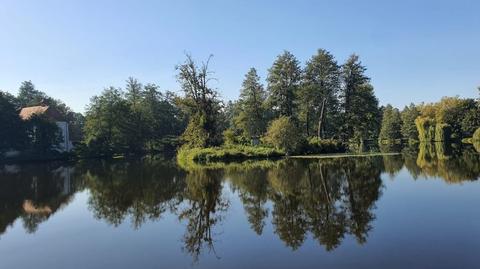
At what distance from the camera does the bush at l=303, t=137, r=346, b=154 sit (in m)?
43.2

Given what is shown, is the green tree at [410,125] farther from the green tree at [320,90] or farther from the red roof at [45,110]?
the red roof at [45,110]

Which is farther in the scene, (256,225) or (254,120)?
(254,120)

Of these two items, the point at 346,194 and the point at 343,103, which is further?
the point at 343,103

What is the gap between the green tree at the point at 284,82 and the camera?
55.0m

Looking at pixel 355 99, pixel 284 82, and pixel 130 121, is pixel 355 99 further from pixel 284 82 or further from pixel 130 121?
pixel 130 121

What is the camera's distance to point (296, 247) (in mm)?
9359

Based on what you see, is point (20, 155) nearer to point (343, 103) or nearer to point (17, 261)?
point (343, 103)

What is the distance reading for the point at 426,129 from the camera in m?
80.2

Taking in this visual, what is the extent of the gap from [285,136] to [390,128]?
57.7 metres

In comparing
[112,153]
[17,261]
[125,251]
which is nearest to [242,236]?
[125,251]

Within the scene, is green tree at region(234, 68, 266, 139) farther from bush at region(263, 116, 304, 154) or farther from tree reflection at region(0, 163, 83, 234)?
tree reflection at region(0, 163, 83, 234)

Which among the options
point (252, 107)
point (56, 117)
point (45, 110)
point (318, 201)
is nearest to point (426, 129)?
point (252, 107)

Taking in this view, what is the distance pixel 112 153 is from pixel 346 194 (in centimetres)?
5210

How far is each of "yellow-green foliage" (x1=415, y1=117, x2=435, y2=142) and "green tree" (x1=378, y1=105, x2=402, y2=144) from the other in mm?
8726
